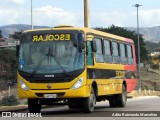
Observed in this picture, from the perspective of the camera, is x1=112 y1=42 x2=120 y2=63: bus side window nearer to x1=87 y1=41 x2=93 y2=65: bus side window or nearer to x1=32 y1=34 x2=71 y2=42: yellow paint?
x1=87 y1=41 x2=93 y2=65: bus side window

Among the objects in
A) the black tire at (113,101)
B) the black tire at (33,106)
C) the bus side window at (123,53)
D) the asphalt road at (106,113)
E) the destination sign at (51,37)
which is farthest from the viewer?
the bus side window at (123,53)

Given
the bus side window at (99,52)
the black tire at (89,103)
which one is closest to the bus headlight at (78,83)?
the black tire at (89,103)

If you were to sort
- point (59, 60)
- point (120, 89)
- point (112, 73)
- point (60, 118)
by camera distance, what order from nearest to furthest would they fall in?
point (60, 118) → point (59, 60) → point (112, 73) → point (120, 89)

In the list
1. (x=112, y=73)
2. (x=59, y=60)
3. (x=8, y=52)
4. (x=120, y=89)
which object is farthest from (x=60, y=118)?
(x=8, y=52)

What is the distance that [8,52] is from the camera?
86.9 metres

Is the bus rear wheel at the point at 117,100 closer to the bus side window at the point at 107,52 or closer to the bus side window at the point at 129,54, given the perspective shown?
the bus side window at the point at 129,54

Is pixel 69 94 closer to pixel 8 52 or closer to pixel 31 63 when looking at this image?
pixel 31 63

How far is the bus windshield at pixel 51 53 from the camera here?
707 inches

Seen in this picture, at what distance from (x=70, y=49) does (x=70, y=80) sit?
3.91ft

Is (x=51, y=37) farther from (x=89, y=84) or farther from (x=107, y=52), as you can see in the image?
(x=107, y=52)

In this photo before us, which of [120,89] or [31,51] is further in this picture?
[120,89]

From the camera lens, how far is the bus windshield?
58.9 feet

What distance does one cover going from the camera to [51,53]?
18156 millimetres

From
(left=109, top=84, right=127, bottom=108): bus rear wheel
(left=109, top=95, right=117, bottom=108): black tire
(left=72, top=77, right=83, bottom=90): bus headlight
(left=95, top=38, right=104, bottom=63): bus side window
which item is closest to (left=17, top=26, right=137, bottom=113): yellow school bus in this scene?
(left=72, top=77, right=83, bottom=90): bus headlight
